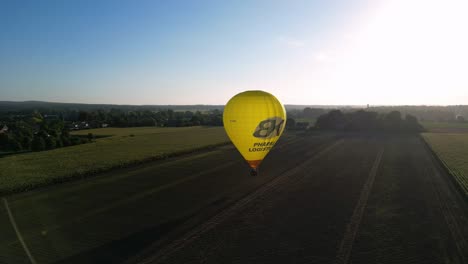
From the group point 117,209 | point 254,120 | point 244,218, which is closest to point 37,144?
point 117,209

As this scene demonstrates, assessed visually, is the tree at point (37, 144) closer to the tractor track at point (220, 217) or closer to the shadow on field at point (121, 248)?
the tractor track at point (220, 217)

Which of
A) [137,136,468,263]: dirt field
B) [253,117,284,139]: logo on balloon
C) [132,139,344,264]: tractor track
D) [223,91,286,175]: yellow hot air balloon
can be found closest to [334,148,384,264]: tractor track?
[137,136,468,263]: dirt field

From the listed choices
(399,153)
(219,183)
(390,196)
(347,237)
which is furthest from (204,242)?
(399,153)

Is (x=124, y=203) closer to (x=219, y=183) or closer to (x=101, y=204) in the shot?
(x=101, y=204)

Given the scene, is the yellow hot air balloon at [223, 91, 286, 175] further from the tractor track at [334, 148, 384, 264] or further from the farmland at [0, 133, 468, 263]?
the tractor track at [334, 148, 384, 264]

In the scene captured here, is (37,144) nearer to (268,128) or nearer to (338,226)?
(268,128)
